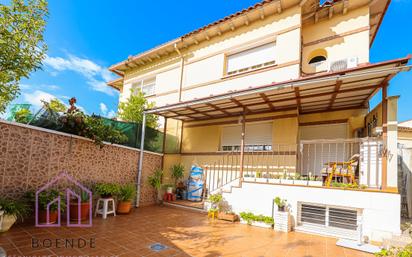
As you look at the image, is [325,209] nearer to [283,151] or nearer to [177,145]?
[283,151]

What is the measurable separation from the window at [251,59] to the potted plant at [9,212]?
8.25 meters

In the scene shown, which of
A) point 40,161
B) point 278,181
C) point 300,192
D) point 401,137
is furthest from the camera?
point 401,137

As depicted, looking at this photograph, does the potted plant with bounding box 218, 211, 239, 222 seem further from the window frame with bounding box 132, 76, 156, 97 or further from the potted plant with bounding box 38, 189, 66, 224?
the window frame with bounding box 132, 76, 156, 97

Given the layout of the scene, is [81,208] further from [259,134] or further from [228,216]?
[259,134]

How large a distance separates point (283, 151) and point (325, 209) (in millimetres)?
2668

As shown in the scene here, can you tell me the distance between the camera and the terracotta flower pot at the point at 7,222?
4.31 meters

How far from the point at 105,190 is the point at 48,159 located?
1791mm

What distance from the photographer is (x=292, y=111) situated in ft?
26.5

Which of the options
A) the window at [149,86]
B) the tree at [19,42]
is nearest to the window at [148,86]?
the window at [149,86]

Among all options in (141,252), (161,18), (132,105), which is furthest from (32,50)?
(161,18)

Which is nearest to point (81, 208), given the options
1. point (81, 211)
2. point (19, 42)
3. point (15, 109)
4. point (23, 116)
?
point (81, 211)

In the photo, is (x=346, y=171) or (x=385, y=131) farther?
(x=346, y=171)

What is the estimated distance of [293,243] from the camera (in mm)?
4906

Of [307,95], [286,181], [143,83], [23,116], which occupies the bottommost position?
[286,181]
